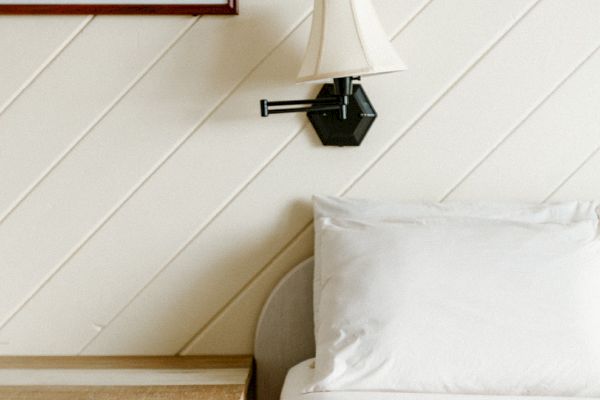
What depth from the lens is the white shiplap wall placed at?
1.79 meters

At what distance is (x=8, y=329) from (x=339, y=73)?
106cm

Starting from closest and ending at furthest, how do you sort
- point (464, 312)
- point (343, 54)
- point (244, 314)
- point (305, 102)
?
A: 1. point (464, 312)
2. point (343, 54)
3. point (305, 102)
4. point (244, 314)

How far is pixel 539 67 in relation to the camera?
1.79m

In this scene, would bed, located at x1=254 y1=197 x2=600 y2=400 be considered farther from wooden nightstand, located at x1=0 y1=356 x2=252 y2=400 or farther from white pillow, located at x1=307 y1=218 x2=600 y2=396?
wooden nightstand, located at x1=0 y1=356 x2=252 y2=400

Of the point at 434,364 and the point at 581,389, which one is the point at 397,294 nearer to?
the point at 434,364

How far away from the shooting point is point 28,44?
1.81 meters

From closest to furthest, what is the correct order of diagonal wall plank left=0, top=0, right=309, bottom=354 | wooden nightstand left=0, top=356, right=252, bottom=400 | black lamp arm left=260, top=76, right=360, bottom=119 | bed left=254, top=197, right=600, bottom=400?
bed left=254, top=197, right=600, bottom=400
wooden nightstand left=0, top=356, right=252, bottom=400
black lamp arm left=260, top=76, right=360, bottom=119
diagonal wall plank left=0, top=0, right=309, bottom=354

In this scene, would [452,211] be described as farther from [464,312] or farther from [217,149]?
[217,149]

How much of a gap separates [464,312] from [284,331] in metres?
0.51

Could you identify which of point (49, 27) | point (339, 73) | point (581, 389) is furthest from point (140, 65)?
point (581, 389)

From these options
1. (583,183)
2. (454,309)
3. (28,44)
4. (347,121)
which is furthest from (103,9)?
(583,183)

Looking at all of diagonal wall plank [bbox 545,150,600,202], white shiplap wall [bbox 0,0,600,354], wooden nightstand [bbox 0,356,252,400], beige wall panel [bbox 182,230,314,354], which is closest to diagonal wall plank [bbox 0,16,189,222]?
white shiplap wall [bbox 0,0,600,354]

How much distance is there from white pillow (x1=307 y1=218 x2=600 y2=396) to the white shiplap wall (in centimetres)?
25

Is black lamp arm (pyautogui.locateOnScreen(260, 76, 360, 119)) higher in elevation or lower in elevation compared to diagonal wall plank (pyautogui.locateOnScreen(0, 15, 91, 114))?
lower
